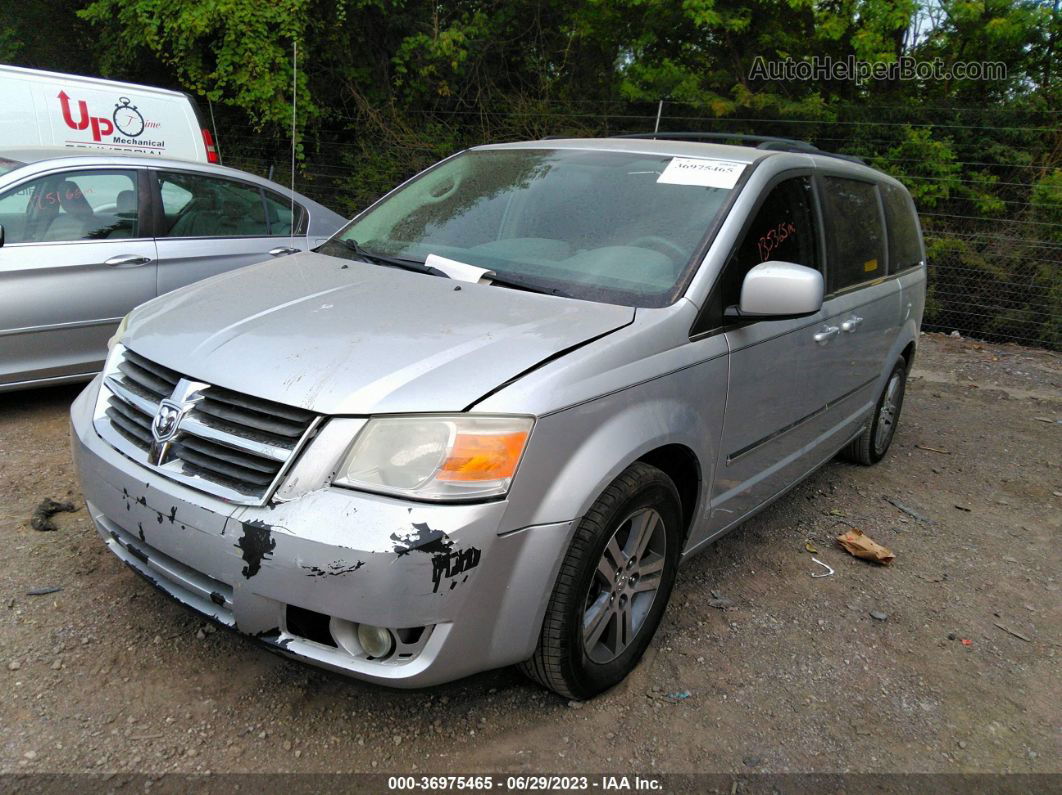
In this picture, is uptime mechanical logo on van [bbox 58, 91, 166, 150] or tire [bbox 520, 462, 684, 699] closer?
tire [bbox 520, 462, 684, 699]

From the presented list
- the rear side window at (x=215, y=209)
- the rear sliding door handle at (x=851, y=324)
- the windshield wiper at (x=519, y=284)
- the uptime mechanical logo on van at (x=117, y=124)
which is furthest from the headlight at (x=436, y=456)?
the uptime mechanical logo on van at (x=117, y=124)

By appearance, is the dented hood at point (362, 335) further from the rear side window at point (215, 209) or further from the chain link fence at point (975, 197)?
the chain link fence at point (975, 197)

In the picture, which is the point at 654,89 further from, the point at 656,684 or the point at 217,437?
the point at 217,437

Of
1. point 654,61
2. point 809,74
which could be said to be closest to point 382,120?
point 654,61

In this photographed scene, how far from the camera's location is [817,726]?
2.79m

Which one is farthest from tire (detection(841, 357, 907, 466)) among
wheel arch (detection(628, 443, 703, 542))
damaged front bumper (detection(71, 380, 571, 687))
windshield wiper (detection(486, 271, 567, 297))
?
damaged front bumper (detection(71, 380, 571, 687))

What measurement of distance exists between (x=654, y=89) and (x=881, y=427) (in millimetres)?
7399

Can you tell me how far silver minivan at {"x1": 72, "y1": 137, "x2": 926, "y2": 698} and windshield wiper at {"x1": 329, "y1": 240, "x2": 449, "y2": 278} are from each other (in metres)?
0.01

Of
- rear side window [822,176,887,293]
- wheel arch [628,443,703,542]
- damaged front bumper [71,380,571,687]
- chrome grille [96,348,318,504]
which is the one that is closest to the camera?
damaged front bumper [71,380,571,687]

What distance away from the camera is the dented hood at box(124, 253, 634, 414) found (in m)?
2.32

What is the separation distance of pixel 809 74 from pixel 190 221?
28.0 ft

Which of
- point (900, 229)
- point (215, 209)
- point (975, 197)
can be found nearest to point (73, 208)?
point (215, 209)

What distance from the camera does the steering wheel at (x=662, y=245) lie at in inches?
120

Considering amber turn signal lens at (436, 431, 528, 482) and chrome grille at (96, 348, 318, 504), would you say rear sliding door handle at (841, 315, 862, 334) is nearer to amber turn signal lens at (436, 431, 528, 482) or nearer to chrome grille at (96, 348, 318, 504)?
amber turn signal lens at (436, 431, 528, 482)
